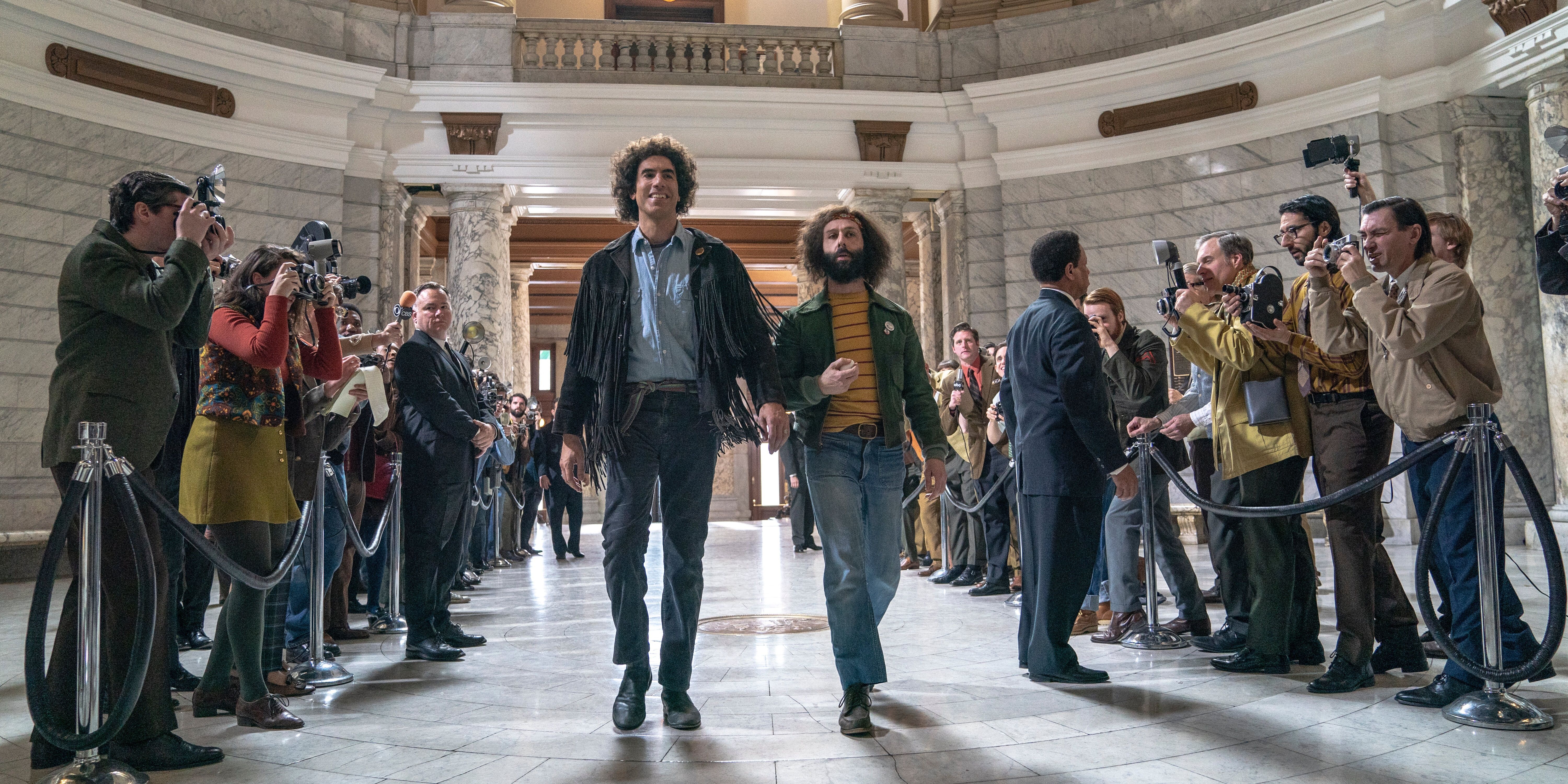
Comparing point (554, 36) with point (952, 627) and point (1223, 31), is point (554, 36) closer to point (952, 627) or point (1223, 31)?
point (1223, 31)

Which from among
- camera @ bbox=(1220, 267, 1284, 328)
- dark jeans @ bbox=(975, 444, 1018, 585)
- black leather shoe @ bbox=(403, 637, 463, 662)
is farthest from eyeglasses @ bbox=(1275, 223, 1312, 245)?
black leather shoe @ bbox=(403, 637, 463, 662)

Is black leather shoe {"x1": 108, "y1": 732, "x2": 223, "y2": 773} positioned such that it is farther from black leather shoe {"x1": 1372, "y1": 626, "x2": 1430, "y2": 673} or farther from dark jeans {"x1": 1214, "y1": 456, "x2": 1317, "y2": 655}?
black leather shoe {"x1": 1372, "y1": 626, "x2": 1430, "y2": 673}

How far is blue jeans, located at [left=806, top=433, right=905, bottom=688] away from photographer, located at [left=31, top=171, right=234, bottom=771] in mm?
1910

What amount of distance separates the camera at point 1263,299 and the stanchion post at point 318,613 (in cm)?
371

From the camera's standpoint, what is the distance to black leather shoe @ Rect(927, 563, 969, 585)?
758 centimetres

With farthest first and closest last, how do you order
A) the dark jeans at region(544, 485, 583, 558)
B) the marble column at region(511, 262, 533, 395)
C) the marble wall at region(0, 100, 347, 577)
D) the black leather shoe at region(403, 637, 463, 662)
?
the marble column at region(511, 262, 533, 395) < the dark jeans at region(544, 485, 583, 558) < the marble wall at region(0, 100, 347, 577) < the black leather shoe at region(403, 637, 463, 662)

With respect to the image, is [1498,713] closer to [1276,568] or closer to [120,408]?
[1276,568]

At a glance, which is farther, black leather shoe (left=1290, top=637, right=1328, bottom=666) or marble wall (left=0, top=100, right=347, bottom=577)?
marble wall (left=0, top=100, right=347, bottom=577)

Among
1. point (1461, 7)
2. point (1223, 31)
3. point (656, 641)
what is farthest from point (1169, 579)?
point (1223, 31)

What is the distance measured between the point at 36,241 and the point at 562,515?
17.9ft

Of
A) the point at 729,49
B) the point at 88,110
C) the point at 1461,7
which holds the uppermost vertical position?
the point at 729,49

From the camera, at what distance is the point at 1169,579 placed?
5.18 metres

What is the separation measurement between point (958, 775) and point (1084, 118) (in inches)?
437

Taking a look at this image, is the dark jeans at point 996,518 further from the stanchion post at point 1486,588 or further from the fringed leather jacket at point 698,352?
the fringed leather jacket at point 698,352
